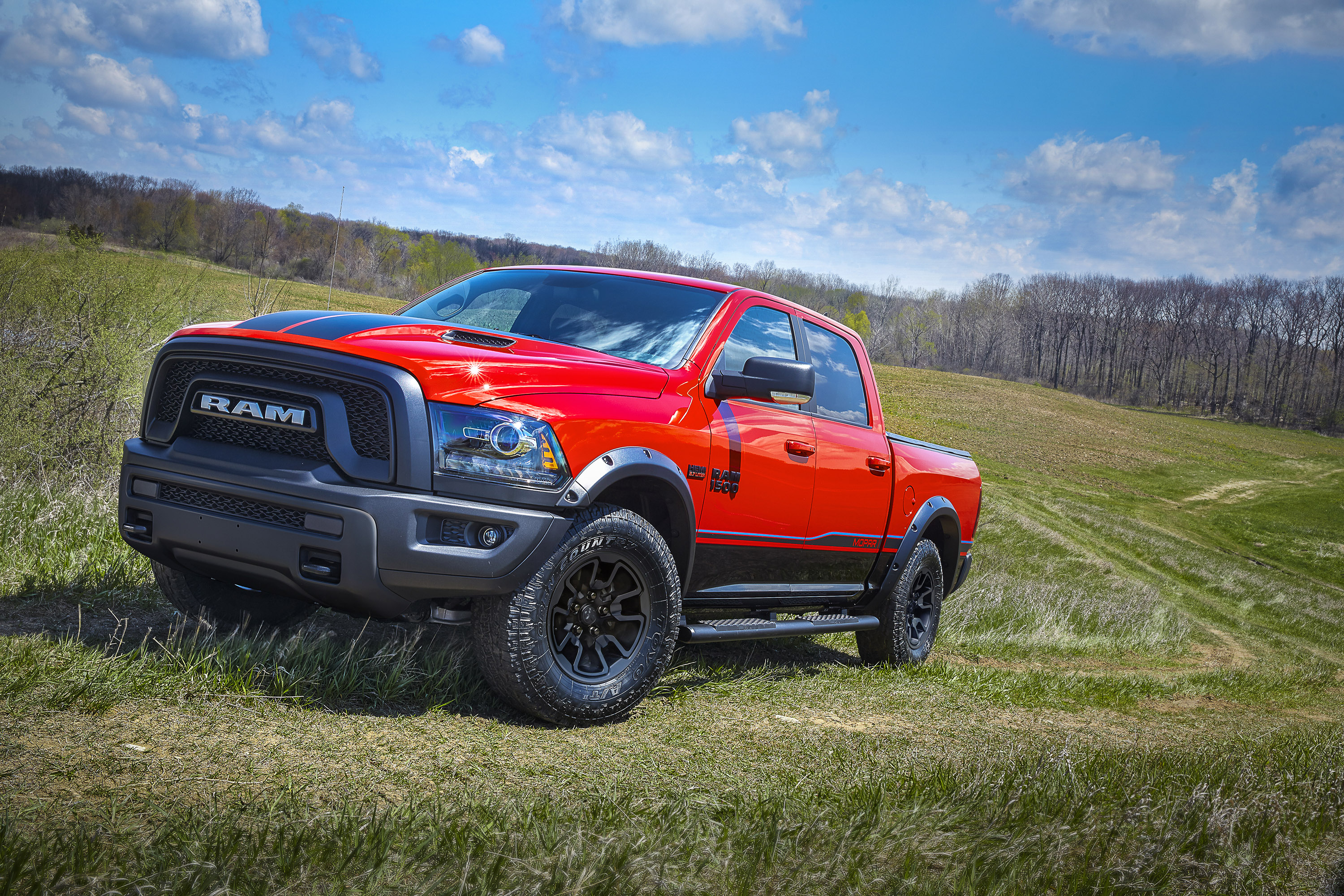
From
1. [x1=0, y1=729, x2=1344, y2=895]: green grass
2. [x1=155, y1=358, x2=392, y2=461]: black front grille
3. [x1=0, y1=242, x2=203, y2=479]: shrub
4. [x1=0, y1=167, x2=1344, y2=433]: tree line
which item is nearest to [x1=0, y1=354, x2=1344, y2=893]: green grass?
[x1=0, y1=729, x2=1344, y2=895]: green grass

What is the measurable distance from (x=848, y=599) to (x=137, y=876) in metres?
4.64

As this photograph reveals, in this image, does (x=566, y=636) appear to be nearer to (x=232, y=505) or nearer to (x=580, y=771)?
(x=580, y=771)

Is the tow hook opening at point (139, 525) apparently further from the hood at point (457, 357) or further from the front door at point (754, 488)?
the front door at point (754, 488)

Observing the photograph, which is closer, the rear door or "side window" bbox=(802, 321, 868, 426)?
the rear door

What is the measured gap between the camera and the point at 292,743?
331 cm

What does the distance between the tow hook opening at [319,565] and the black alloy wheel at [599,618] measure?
871mm

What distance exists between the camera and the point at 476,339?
409 cm

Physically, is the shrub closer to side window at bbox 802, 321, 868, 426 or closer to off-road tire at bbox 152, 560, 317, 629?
off-road tire at bbox 152, 560, 317, 629

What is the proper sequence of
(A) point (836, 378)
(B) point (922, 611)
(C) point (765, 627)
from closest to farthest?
(C) point (765, 627) < (A) point (836, 378) < (B) point (922, 611)

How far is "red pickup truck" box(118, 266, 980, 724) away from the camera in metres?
3.52

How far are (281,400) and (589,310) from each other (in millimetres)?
1781

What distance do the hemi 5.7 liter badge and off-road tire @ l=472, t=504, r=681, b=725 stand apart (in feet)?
3.15

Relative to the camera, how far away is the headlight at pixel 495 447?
11.6ft

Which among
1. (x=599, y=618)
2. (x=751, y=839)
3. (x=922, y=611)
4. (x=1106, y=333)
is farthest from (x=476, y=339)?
(x=1106, y=333)
